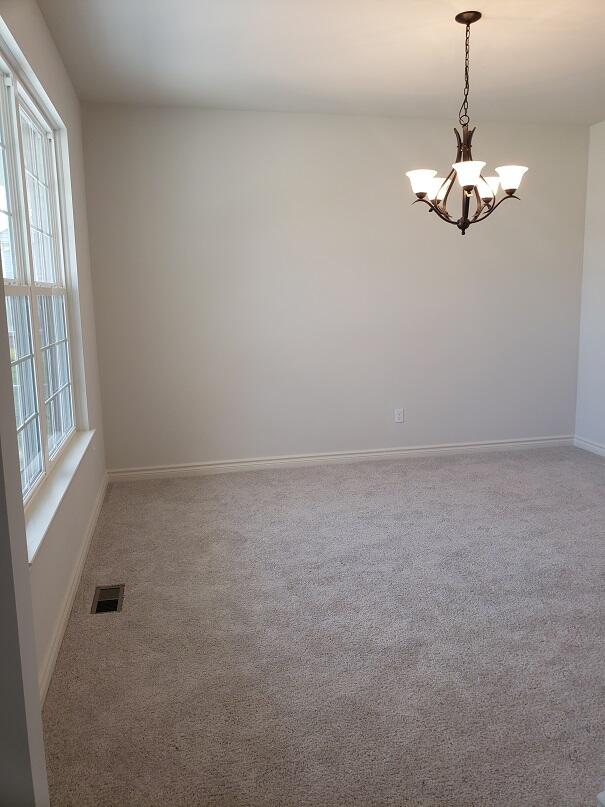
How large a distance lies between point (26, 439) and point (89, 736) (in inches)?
48.9

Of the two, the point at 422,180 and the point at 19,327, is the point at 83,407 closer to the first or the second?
the point at 19,327

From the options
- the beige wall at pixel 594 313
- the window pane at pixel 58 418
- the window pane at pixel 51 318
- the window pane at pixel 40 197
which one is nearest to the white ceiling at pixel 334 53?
the window pane at pixel 40 197

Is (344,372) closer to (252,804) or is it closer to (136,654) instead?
(136,654)

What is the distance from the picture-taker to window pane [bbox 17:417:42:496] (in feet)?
8.53

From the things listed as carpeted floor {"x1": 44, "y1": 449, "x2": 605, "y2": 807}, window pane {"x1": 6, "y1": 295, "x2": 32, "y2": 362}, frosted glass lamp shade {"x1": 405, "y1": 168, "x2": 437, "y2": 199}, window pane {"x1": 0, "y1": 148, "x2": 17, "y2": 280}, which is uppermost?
frosted glass lamp shade {"x1": 405, "y1": 168, "x2": 437, "y2": 199}

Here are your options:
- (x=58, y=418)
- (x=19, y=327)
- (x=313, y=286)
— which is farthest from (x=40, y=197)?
(x=313, y=286)

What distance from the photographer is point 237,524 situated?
147 inches

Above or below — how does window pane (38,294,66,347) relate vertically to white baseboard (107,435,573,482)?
above

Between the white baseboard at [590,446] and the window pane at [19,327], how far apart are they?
447 cm

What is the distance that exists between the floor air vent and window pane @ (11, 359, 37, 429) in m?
0.88

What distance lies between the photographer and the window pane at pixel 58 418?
320cm

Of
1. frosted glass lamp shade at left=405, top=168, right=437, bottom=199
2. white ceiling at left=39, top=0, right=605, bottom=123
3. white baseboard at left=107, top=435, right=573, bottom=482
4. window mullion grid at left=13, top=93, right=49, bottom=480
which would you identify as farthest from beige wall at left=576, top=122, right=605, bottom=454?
window mullion grid at left=13, top=93, right=49, bottom=480

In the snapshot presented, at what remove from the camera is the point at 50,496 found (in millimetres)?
2697

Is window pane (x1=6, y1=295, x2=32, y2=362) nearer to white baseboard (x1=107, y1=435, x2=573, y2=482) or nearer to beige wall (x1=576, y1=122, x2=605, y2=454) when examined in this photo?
white baseboard (x1=107, y1=435, x2=573, y2=482)
